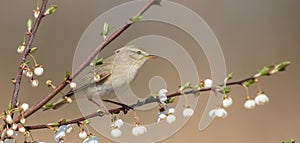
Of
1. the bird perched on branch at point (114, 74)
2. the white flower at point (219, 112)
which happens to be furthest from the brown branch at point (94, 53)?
the bird perched on branch at point (114, 74)

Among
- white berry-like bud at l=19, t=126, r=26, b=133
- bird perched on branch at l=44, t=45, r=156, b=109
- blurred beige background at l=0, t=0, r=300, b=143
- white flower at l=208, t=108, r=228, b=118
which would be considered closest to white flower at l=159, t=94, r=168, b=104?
white flower at l=208, t=108, r=228, b=118

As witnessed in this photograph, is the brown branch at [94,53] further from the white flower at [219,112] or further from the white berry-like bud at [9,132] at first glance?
the white flower at [219,112]

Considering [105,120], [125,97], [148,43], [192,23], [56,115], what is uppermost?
[56,115]

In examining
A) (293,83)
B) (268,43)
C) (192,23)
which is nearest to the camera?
(192,23)

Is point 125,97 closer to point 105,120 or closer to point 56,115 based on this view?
point 105,120

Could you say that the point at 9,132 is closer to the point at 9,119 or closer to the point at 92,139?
the point at 9,119

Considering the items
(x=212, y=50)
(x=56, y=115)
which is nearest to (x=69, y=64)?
(x=56, y=115)

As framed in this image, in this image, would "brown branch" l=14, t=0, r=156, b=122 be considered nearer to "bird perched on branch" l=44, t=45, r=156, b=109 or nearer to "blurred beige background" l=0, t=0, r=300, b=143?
"bird perched on branch" l=44, t=45, r=156, b=109
